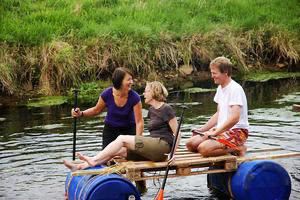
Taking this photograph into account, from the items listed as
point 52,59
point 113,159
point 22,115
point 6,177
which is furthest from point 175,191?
point 52,59

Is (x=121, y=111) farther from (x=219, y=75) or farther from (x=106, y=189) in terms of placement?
(x=106, y=189)

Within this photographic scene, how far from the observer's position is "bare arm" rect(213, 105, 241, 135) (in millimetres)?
8641

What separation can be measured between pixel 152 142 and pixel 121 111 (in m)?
1.03

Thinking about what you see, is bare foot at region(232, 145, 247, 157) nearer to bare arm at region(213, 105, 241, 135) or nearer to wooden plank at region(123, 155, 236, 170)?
wooden plank at region(123, 155, 236, 170)

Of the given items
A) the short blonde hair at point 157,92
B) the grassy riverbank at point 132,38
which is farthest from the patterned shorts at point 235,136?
the grassy riverbank at point 132,38

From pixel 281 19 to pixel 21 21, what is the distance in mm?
9192

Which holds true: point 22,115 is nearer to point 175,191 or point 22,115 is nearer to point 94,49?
point 94,49

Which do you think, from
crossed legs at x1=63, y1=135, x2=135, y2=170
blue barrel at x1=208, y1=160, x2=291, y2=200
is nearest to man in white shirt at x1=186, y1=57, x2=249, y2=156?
blue barrel at x1=208, y1=160, x2=291, y2=200

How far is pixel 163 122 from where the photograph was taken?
8.52 meters

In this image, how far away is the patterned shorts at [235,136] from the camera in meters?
8.78

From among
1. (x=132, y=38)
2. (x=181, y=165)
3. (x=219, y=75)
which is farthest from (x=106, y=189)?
(x=132, y=38)

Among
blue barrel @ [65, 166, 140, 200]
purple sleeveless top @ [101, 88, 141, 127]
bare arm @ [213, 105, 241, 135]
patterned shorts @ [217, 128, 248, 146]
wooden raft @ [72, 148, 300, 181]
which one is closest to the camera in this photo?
blue barrel @ [65, 166, 140, 200]

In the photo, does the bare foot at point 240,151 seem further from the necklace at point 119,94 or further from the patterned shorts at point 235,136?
the necklace at point 119,94

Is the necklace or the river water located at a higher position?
the necklace
